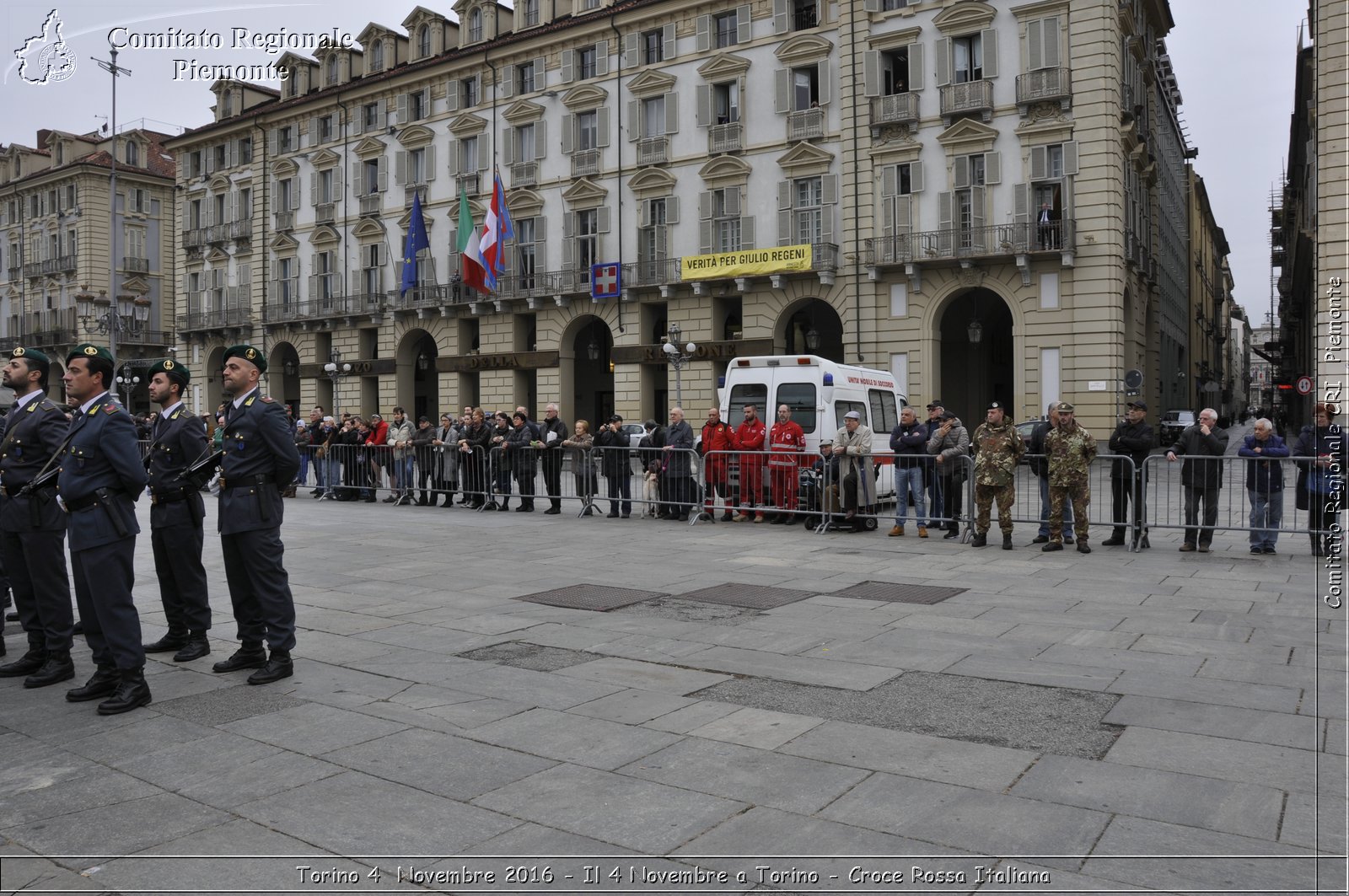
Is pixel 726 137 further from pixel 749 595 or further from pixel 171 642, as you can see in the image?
pixel 171 642

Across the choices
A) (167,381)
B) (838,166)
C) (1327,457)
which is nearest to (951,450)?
(1327,457)

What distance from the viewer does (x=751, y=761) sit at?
4.81 meters

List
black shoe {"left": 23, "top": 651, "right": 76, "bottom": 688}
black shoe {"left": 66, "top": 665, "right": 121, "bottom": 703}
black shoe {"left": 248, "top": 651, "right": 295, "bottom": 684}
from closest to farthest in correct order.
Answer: black shoe {"left": 66, "top": 665, "right": 121, "bottom": 703} → black shoe {"left": 248, "top": 651, "right": 295, "bottom": 684} → black shoe {"left": 23, "top": 651, "right": 76, "bottom": 688}

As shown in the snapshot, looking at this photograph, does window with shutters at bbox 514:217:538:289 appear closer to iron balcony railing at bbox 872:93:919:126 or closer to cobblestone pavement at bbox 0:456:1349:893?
iron balcony railing at bbox 872:93:919:126

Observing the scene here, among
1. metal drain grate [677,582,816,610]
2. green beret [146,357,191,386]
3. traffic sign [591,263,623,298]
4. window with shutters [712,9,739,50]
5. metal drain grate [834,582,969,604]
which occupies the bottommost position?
metal drain grate [834,582,969,604]

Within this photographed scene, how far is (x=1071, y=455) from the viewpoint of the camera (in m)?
12.6

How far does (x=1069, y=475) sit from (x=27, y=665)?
10589 mm

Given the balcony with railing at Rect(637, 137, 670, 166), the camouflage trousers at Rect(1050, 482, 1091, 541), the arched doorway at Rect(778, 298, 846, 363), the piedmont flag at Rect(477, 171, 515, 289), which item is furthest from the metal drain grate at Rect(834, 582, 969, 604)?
the balcony with railing at Rect(637, 137, 670, 166)

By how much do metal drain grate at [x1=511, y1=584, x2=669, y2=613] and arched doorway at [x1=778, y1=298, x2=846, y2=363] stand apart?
27.0m

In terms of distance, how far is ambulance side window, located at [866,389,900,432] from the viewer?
18.3 meters

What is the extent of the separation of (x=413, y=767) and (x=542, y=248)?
36.1 metres

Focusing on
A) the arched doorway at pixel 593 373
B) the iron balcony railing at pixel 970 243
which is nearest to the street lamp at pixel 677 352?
the iron balcony railing at pixel 970 243

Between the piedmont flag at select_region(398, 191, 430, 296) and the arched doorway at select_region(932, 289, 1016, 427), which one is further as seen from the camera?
the arched doorway at select_region(932, 289, 1016, 427)

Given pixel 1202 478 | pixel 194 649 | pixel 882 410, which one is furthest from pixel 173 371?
pixel 882 410
